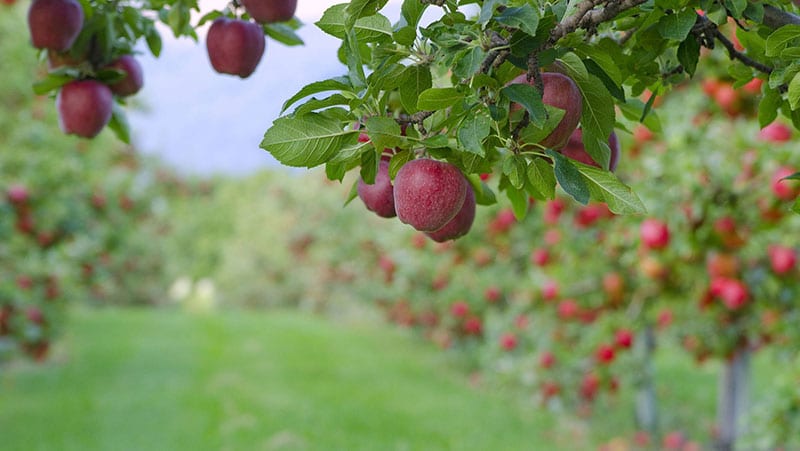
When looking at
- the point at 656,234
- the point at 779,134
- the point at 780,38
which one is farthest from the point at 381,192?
the point at 779,134

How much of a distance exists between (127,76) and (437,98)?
802mm

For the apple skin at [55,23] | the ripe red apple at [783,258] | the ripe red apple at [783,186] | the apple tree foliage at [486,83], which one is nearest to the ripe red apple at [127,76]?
the apple skin at [55,23]

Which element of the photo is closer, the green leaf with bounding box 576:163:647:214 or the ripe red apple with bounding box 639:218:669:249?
the green leaf with bounding box 576:163:647:214

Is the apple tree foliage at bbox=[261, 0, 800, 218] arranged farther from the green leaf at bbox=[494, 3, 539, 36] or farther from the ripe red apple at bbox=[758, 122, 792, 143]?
the ripe red apple at bbox=[758, 122, 792, 143]

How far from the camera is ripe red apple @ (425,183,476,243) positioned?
1.04 meters

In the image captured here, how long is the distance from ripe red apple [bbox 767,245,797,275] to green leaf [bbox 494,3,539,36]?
2.24 metres

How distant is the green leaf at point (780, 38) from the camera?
923 millimetres

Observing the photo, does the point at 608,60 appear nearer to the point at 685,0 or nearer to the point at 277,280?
the point at 685,0

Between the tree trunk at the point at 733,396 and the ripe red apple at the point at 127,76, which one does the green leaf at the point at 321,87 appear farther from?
the tree trunk at the point at 733,396

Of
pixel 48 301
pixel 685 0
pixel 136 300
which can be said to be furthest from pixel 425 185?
pixel 136 300

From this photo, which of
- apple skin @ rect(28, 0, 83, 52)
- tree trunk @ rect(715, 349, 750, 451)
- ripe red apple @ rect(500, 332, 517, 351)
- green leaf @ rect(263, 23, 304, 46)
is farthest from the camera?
ripe red apple @ rect(500, 332, 517, 351)

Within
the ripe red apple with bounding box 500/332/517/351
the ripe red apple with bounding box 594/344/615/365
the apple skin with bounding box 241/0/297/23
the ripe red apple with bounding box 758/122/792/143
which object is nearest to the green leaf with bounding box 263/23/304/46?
the apple skin with bounding box 241/0/297/23

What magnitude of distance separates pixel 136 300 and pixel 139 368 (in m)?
12.1

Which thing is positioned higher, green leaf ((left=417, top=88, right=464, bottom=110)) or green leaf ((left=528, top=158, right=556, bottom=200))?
green leaf ((left=417, top=88, right=464, bottom=110))
